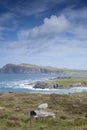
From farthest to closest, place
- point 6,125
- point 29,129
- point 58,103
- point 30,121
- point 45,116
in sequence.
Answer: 1. point 58,103
2. point 45,116
3. point 30,121
4. point 6,125
5. point 29,129

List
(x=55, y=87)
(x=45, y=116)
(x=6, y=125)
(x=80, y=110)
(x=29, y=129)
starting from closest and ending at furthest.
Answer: (x=29, y=129), (x=6, y=125), (x=45, y=116), (x=80, y=110), (x=55, y=87)

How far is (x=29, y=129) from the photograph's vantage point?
2103 centimetres

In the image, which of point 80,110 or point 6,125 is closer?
point 6,125

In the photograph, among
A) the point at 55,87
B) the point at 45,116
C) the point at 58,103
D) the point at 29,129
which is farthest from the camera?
the point at 55,87

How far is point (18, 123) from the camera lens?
23672mm

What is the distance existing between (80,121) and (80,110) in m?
10.9

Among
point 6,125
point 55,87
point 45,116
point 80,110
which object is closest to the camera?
point 6,125

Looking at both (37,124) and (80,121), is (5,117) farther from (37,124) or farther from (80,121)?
A: (80,121)

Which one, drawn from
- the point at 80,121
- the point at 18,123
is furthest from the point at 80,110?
the point at 18,123

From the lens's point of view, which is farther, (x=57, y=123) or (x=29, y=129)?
(x=57, y=123)

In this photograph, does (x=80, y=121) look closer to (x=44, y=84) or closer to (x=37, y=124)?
(x=37, y=124)

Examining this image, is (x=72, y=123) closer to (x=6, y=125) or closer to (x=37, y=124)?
(x=37, y=124)

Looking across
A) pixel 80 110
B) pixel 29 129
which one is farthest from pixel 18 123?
pixel 80 110

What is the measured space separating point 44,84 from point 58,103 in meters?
104
